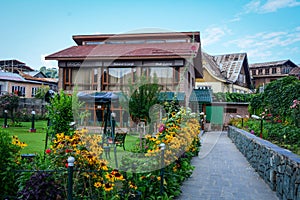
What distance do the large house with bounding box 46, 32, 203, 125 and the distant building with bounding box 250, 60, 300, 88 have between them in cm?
2279

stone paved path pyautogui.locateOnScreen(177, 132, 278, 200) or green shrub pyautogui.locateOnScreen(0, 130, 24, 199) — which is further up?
green shrub pyautogui.locateOnScreen(0, 130, 24, 199)

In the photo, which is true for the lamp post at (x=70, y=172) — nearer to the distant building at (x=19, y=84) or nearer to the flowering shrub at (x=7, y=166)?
the flowering shrub at (x=7, y=166)

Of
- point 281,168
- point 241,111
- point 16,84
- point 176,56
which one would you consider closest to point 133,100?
point 176,56

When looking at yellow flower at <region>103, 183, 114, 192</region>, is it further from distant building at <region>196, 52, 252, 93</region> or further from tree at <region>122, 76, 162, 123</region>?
distant building at <region>196, 52, 252, 93</region>

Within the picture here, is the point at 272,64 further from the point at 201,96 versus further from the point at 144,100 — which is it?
the point at 144,100

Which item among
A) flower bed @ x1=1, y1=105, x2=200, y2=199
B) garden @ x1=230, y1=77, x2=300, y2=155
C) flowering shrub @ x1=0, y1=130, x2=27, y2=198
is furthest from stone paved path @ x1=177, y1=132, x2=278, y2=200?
flowering shrub @ x1=0, y1=130, x2=27, y2=198

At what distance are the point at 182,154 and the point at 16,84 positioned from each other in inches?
1183

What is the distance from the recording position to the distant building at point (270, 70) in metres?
39.1

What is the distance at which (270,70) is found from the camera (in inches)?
1581

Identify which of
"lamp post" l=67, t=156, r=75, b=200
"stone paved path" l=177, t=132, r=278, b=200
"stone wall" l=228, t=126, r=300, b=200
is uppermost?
"lamp post" l=67, t=156, r=75, b=200

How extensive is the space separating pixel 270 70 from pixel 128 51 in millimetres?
28036

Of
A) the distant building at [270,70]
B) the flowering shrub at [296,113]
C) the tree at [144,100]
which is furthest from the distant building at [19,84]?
the distant building at [270,70]

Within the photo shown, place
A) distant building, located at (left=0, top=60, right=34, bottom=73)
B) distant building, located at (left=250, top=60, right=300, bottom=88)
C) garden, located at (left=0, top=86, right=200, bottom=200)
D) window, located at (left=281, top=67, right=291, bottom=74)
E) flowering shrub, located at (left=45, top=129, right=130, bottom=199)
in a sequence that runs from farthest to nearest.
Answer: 1. distant building, located at (left=0, top=60, right=34, bottom=73)
2. distant building, located at (left=250, top=60, right=300, bottom=88)
3. window, located at (left=281, top=67, right=291, bottom=74)
4. flowering shrub, located at (left=45, top=129, right=130, bottom=199)
5. garden, located at (left=0, top=86, right=200, bottom=200)

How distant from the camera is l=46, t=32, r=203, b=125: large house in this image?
18.1 metres
